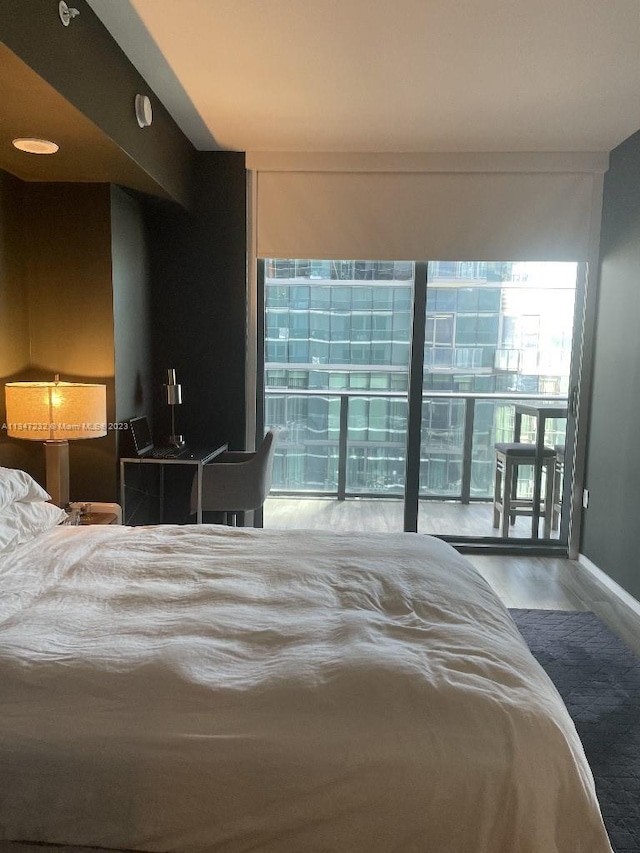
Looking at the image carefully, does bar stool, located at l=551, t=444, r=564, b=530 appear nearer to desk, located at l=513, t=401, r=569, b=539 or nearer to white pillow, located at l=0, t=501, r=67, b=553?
desk, located at l=513, t=401, r=569, b=539

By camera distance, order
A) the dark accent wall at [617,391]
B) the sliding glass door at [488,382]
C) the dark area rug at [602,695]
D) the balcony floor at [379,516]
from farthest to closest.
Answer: the balcony floor at [379,516], the sliding glass door at [488,382], the dark accent wall at [617,391], the dark area rug at [602,695]

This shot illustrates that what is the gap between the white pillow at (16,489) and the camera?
83.6 inches

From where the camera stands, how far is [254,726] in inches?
44.1

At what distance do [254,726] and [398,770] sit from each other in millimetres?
275

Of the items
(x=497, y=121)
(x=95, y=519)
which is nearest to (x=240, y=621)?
(x=95, y=519)

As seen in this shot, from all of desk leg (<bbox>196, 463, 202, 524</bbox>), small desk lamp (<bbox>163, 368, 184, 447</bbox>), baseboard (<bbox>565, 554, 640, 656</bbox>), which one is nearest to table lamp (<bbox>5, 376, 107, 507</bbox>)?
desk leg (<bbox>196, 463, 202, 524</bbox>)

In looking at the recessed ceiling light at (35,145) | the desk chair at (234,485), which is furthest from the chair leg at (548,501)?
the recessed ceiling light at (35,145)

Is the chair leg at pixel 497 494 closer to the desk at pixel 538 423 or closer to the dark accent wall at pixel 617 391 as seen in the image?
the desk at pixel 538 423

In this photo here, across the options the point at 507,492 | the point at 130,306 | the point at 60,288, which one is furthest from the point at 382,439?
the point at 60,288

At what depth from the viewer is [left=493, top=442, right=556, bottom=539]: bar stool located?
423 cm

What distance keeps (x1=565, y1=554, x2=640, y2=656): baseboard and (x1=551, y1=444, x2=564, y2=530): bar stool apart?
0.44 meters

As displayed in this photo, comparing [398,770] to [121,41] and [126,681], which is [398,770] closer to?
[126,681]

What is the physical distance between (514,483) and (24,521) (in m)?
3.30

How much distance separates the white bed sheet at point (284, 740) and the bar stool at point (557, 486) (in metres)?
3.04
